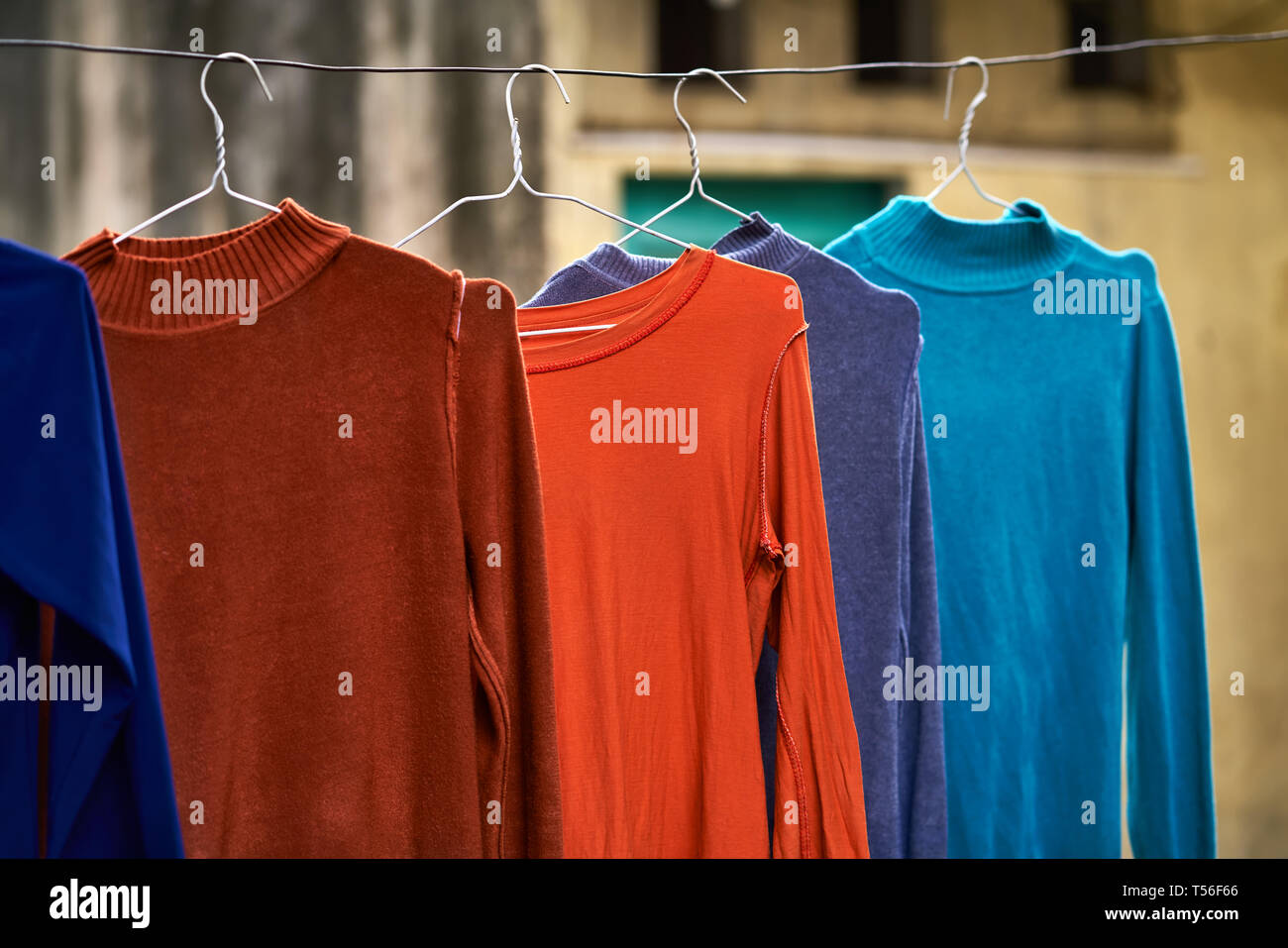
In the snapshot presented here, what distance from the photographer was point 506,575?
1.25 m

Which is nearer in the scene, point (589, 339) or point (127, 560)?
point (127, 560)

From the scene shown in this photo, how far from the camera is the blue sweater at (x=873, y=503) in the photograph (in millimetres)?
1436

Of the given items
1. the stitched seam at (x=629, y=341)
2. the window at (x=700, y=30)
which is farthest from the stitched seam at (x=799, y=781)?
the window at (x=700, y=30)

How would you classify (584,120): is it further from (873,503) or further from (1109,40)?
(873,503)

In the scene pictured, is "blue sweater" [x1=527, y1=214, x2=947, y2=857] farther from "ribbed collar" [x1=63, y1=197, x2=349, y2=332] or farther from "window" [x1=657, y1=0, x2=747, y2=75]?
"window" [x1=657, y1=0, x2=747, y2=75]

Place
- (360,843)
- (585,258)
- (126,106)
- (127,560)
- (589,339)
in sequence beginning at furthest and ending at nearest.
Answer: (126,106) < (585,258) < (589,339) < (360,843) < (127,560)

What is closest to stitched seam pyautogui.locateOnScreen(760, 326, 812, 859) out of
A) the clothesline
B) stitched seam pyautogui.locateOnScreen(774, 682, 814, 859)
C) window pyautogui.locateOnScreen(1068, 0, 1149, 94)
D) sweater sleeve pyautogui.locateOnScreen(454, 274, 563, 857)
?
stitched seam pyautogui.locateOnScreen(774, 682, 814, 859)

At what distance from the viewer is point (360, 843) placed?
1.20m

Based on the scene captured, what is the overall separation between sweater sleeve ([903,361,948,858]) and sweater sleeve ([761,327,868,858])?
6.5 inches

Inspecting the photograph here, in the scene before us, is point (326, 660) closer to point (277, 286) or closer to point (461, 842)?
point (461, 842)

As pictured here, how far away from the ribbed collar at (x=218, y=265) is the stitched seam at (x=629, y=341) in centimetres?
28

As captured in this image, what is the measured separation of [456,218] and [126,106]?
103 cm

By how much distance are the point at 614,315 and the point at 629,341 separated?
48 mm

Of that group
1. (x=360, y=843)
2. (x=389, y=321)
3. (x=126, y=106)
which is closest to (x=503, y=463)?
(x=389, y=321)
